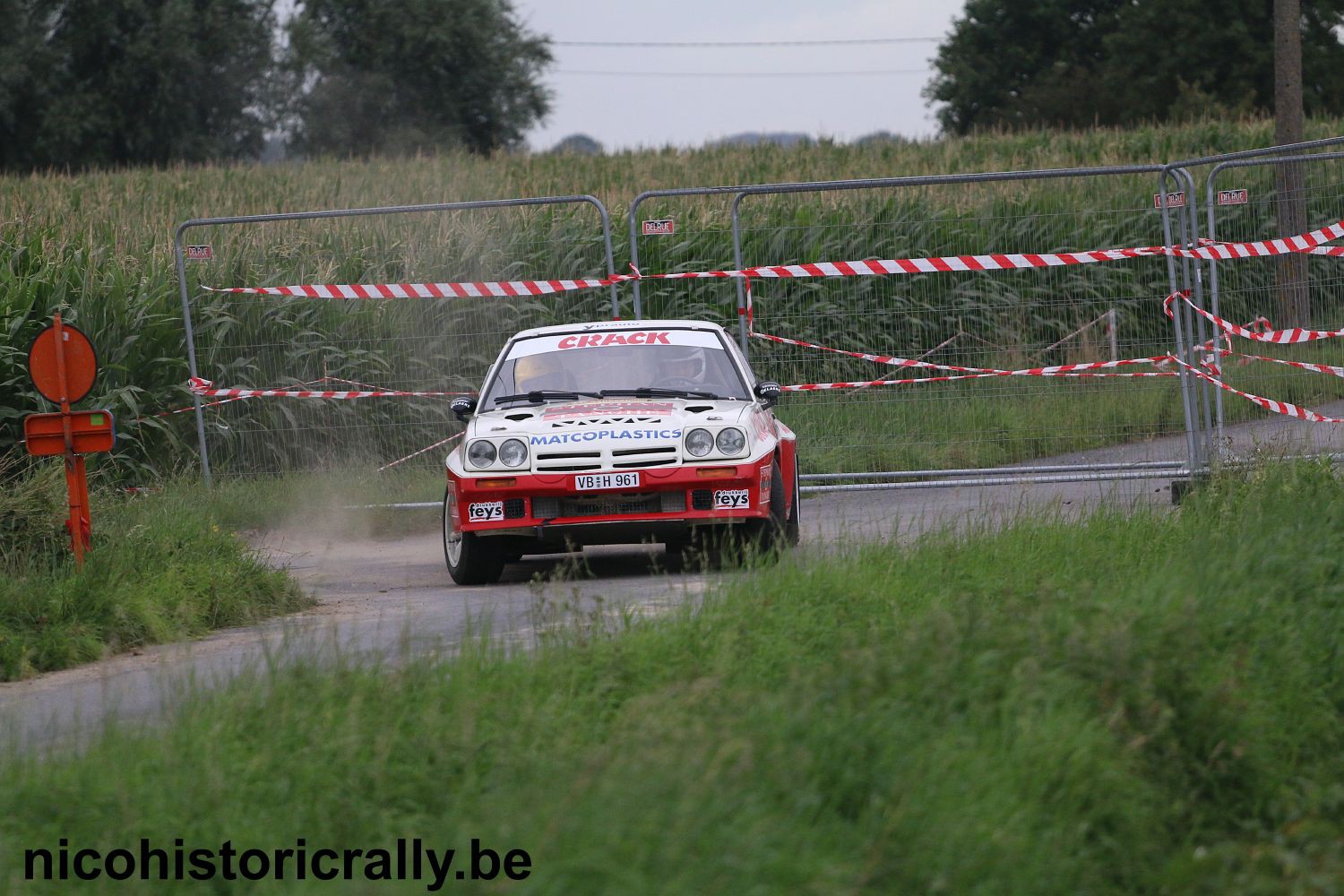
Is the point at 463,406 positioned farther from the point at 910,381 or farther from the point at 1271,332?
the point at 1271,332

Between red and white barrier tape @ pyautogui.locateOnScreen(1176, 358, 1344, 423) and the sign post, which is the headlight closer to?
the sign post

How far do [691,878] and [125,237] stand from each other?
16.5 m

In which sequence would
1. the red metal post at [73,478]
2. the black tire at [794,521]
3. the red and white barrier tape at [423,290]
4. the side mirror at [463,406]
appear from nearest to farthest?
the red metal post at [73,478] → the black tire at [794,521] → the side mirror at [463,406] → the red and white barrier tape at [423,290]

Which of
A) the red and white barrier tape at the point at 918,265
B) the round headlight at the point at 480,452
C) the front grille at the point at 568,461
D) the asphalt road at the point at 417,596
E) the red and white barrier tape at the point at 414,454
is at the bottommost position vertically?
the asphalt road at the point at 417,596

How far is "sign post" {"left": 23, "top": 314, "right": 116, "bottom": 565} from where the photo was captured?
9094 mm

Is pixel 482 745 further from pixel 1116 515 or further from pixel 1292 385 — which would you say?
pixel 1292 385

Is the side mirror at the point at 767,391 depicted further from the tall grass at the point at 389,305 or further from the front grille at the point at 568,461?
the tall grass at the point at 389,305

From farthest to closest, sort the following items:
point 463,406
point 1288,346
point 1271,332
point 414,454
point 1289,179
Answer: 1. point 1289,179
2. point 414,454
3. point 1288,346
4. point 1271,332
5. point 463,406

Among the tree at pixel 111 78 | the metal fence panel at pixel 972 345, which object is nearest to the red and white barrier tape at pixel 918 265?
the metal fence panel at pixel 972 345

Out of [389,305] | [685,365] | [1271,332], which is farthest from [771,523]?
[389,305]

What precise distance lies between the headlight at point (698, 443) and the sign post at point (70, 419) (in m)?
3.39

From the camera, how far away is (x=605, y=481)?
31.0 ft

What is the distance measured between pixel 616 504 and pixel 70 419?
10.6ft

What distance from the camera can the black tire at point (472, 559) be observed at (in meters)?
A: 9.81
